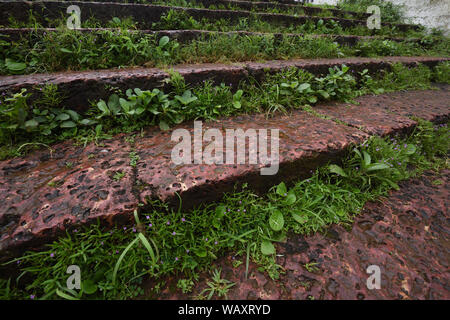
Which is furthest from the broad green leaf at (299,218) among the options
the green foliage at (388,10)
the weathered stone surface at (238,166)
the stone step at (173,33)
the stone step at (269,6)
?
the green foliage at (388,10)

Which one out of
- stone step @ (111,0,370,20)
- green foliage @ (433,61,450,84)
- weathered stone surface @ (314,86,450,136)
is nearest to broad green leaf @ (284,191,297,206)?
weathered stone surface @ (314,86,450,136)

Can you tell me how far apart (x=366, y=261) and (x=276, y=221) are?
53 cm

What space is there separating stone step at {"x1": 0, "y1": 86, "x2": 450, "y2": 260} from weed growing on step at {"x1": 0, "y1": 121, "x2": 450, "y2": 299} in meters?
0.07

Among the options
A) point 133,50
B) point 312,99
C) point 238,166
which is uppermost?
point 133,50

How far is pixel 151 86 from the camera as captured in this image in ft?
5.95

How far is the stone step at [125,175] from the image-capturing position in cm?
103

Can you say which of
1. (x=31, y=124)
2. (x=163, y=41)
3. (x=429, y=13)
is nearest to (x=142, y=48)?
(x=163, y=41)

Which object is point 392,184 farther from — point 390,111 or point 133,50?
point 133,50

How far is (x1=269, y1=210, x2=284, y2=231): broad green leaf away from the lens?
126 cm

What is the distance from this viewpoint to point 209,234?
1.24 metres

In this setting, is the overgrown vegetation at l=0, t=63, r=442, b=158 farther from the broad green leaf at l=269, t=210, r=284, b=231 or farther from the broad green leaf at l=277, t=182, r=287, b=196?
the broad green leaf at l=269, t=210, r=284, b=231

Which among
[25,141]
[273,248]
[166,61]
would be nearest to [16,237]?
[25,141]

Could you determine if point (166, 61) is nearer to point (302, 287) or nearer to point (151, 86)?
point (151, 86)

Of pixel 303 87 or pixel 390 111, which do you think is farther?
pixel 390 111
